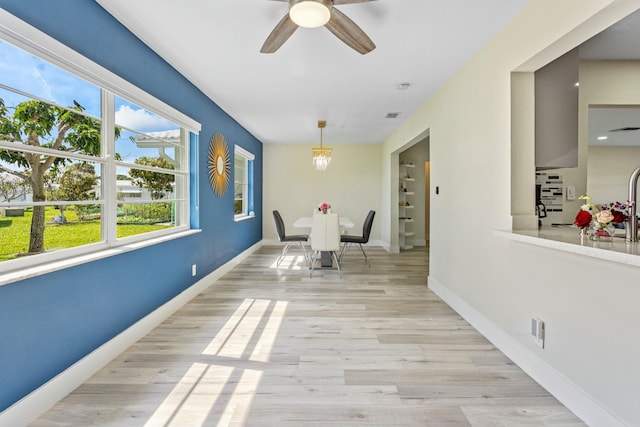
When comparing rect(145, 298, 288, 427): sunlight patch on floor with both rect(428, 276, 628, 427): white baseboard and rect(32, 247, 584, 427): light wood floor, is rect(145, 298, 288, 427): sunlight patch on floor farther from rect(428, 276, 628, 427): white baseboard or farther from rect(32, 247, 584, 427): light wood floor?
rect(428, 276, 628, 427): white baseboard

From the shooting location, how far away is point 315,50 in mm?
2635

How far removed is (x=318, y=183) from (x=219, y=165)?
328 centimetres

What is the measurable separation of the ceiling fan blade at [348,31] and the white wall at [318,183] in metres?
5.10

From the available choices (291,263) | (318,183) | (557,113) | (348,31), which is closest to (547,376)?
(557,113)

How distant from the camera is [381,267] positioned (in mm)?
5012

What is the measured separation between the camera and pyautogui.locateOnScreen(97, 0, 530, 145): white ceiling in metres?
2.07

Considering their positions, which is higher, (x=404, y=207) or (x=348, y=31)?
(x=348, y=31)

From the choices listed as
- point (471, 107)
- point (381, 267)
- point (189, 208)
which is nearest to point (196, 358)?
point (189, 208)

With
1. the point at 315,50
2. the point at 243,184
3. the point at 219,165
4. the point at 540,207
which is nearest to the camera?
the point at 540,207

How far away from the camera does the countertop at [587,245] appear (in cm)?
129

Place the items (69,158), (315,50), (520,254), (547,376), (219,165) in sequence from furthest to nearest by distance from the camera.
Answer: (219,165), (315,50), (520,254), (69,158), (547,376)

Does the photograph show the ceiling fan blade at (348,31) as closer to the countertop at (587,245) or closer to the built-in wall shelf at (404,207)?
the countertop at (587,245)

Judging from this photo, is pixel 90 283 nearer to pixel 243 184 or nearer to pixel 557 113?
pixel 557 113

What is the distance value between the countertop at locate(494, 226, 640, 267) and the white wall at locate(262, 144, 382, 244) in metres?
5.21
